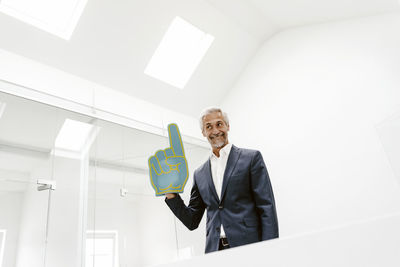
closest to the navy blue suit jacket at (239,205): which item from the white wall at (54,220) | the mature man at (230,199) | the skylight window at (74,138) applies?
the mature man at (230,199)

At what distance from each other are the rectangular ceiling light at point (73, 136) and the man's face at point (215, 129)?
60.0 inches

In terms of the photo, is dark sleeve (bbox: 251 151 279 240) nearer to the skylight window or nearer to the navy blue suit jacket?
the navy blue suit jacket

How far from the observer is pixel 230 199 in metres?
1.13

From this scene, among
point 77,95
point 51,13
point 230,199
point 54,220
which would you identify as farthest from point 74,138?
point 230,199

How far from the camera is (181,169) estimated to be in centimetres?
115

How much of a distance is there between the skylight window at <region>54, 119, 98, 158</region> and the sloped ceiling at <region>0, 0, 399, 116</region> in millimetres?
541

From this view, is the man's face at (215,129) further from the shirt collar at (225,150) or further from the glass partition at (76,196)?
the glass partition at (76,196)

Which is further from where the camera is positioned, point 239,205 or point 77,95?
point 77,95

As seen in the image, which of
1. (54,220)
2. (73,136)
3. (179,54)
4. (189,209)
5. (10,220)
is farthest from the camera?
(179,54)

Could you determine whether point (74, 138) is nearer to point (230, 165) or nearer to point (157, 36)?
point (157, 36)

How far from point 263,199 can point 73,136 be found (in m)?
1.87

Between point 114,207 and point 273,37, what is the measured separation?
2.61m

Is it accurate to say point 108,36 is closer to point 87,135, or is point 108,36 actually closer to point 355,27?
point 87,135

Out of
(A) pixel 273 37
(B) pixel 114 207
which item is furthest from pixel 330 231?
(A) pixel 273 37
